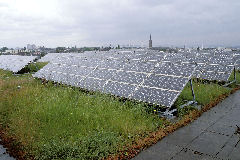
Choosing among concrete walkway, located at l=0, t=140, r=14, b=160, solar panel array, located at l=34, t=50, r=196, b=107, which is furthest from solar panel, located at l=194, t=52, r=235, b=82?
concrete walkway, located at l=0, t=140, r=14, b=160

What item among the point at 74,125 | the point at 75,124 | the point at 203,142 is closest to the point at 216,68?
the point at 203,142

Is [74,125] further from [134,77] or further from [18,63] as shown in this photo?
[18,63]

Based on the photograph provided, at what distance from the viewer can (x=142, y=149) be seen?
7.62 meters

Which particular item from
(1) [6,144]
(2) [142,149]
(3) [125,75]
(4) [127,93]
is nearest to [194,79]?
(3) [125,75]

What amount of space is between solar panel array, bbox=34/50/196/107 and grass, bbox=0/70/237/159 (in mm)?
927

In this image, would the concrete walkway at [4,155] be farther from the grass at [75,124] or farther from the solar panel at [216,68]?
the solar panel at [216,68]

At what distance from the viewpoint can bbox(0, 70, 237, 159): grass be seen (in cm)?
740

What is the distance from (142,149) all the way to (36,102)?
6.68m

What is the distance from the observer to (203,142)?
799 centimetres

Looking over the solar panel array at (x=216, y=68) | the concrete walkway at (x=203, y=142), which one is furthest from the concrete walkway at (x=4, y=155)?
the solar panel array at (x=216, y=68)

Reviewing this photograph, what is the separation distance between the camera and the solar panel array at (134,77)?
1121 centimetres

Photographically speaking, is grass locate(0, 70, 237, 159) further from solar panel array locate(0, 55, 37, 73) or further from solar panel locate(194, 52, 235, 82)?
solar panel array locate(0, 55, 37, 73)

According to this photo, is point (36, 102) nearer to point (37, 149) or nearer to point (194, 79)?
point (37, 149)

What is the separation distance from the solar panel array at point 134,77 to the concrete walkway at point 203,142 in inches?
71.6
